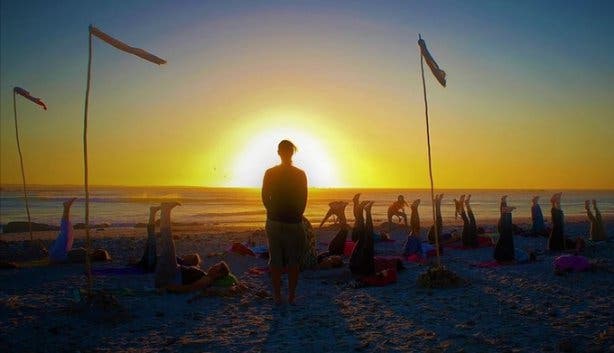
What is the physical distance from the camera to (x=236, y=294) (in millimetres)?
8859

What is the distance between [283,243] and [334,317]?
143 centimetres

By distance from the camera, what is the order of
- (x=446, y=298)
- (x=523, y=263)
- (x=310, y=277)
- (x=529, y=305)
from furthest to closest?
(x=523, y=263), (x=310, y=277), (x=446, y=298), (x=529, y=305)

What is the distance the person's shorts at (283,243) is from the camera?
7.81 meters

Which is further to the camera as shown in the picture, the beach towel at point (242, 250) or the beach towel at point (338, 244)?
the beach towel at point (242, 250)

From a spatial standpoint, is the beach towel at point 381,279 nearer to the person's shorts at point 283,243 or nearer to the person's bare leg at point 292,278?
the person's bare leg at point 292,278

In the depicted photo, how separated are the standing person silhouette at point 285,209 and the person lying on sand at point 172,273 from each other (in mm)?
1764

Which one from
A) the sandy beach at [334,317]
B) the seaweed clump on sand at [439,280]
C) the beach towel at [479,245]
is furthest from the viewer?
the beach towel at [479,245]

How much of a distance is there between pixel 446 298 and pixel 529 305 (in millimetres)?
1307

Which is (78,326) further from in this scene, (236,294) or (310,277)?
(310,277)

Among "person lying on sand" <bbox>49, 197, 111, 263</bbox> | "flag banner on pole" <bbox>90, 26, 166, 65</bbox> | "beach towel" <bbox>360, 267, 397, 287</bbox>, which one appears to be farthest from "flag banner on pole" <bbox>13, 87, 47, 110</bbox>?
"beach towel" <bbox>360, 267, 397, 287</bbox>

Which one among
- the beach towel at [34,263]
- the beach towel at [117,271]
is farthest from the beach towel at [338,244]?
the beach towel at [34,263]

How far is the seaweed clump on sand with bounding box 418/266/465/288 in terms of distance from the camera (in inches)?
→ 358

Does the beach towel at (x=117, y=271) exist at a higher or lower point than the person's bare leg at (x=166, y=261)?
lower

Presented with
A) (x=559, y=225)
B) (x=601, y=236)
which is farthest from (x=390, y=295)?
(x=601, y=236)
